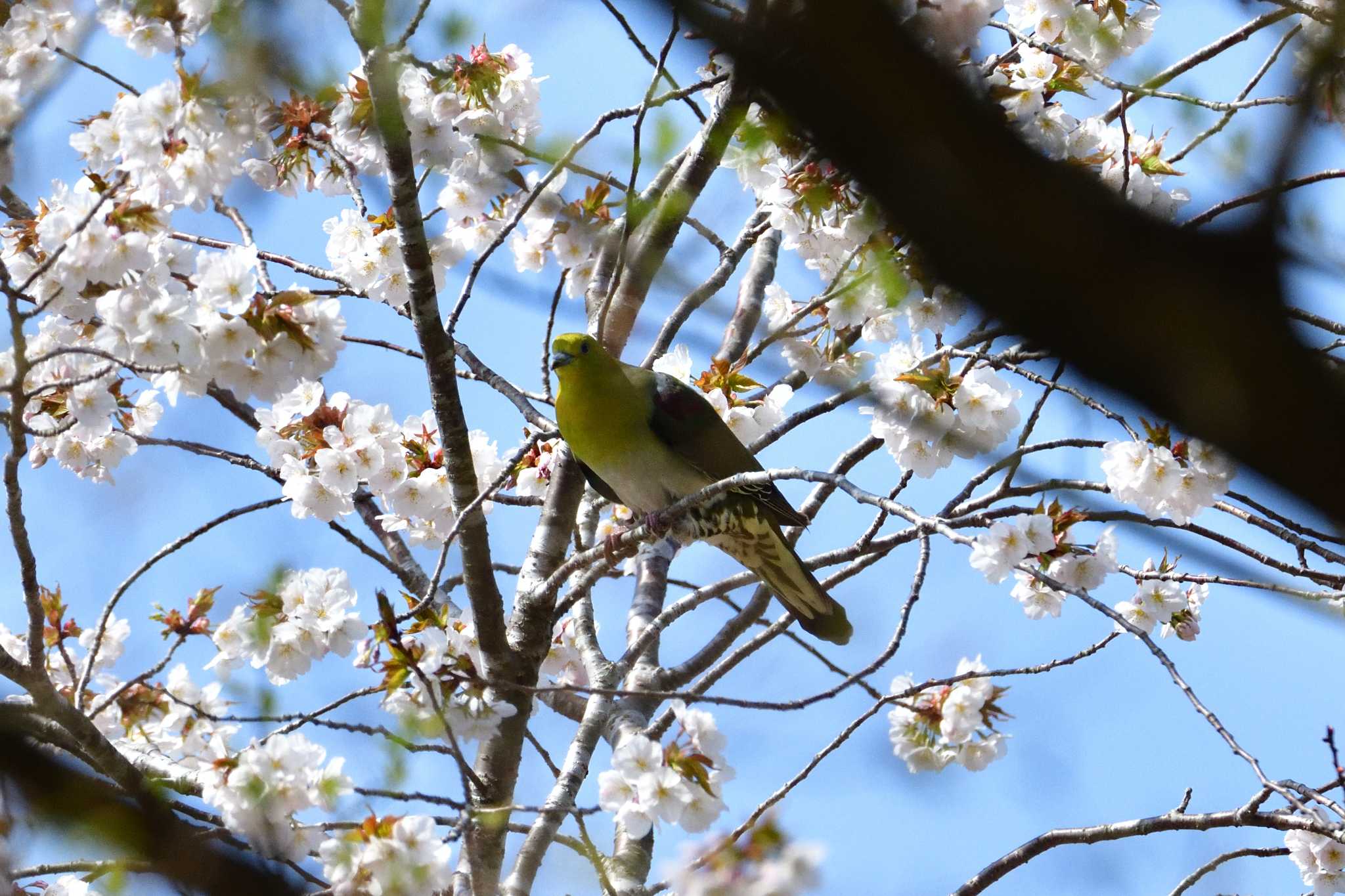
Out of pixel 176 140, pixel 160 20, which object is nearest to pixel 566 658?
pixel 176 140

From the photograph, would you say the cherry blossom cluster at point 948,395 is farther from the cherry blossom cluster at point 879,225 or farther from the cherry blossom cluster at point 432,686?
the cherry blossom cluster at point 432,686

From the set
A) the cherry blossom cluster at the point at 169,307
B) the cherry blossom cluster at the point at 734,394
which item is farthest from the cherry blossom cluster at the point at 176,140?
the cherry blossom cluster at the point at 734,394

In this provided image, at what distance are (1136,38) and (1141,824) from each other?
2145mm

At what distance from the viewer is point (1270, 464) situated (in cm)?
66

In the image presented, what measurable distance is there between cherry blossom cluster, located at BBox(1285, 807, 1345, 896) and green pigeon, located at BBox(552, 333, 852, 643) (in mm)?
1350

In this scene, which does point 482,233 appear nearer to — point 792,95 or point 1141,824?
point 1141,824

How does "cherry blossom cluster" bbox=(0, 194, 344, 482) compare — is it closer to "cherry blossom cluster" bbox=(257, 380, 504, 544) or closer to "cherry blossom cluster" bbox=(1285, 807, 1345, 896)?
"cherry blossom cluster" bbox=(257, 380, 504, 544)

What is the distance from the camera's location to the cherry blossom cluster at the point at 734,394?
10.4 ft

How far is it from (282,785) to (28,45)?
1.56m

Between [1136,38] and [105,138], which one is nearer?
[105,138]

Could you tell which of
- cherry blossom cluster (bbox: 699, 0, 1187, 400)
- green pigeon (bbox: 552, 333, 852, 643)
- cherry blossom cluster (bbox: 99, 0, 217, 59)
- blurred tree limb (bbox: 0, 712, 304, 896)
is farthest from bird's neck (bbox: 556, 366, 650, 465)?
blurred tree limb (bbox: 0, 712, 304, 896)

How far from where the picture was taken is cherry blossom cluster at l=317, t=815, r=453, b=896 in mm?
2020

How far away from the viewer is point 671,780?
2221 millimetres

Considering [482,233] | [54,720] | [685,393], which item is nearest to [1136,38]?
[685,393]
